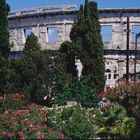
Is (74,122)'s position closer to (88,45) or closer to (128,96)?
(128,96)

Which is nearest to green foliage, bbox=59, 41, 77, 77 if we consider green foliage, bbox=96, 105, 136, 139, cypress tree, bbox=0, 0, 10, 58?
cypress tree, bbox=0, 0, 10, 58

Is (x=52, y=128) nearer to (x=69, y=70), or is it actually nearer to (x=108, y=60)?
(x=69, y=70)

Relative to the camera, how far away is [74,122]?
15.5m

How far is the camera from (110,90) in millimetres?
17219

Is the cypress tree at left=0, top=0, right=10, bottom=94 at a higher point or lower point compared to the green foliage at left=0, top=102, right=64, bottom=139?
higher

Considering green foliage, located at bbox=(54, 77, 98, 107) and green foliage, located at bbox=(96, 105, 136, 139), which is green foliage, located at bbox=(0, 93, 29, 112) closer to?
green foliage, located at bbox=(54, 77, 98, 107)

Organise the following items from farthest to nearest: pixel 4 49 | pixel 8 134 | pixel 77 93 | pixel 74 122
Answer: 1. pixel 77 93
2. pixel 4 49
3. pixel 74 122
4. pixel 8 134

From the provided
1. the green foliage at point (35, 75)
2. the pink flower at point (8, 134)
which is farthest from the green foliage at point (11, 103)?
the green foliage at point (35, 75)

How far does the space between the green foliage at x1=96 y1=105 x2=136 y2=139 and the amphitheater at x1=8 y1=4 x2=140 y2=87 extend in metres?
18.3

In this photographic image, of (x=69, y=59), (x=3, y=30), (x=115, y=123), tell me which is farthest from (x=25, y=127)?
(x=69, y=59)

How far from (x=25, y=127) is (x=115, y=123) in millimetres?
3213

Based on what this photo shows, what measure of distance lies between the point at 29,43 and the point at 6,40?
20.0ft

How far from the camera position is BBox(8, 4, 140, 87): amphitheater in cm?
3494

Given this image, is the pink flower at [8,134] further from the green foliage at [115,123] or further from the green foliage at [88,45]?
the green foliage at [88,45]
